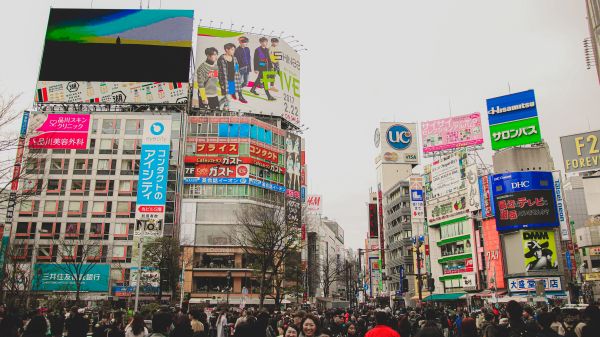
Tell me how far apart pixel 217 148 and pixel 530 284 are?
131 ft

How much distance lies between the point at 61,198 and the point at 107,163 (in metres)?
7.10

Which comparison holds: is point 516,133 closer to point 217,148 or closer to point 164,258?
point 217,148

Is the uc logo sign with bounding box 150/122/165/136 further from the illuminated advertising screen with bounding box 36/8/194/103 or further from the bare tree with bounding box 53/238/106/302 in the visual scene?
the bare tree with bounding box 53/238/106/302

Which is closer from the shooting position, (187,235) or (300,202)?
(187,235)

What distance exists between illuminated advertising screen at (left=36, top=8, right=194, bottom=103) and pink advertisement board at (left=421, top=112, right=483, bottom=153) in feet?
126

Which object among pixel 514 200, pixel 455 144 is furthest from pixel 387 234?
pixel 514 200

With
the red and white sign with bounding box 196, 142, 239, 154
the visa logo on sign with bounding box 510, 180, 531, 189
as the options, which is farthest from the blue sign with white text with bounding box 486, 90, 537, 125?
the red and white sign with bounding box 196, 142, 239, 154

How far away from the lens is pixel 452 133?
7212 centimetres

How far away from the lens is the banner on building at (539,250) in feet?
156

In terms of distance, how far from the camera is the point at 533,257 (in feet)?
157

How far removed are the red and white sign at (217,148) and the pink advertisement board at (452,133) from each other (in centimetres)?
3126

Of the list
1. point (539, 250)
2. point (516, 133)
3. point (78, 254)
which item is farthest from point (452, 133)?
point (78, 254)

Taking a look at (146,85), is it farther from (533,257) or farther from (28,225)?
(533,257)

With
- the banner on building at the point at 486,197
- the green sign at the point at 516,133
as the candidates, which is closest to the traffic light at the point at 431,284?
the banner on building at the point at 486,197
